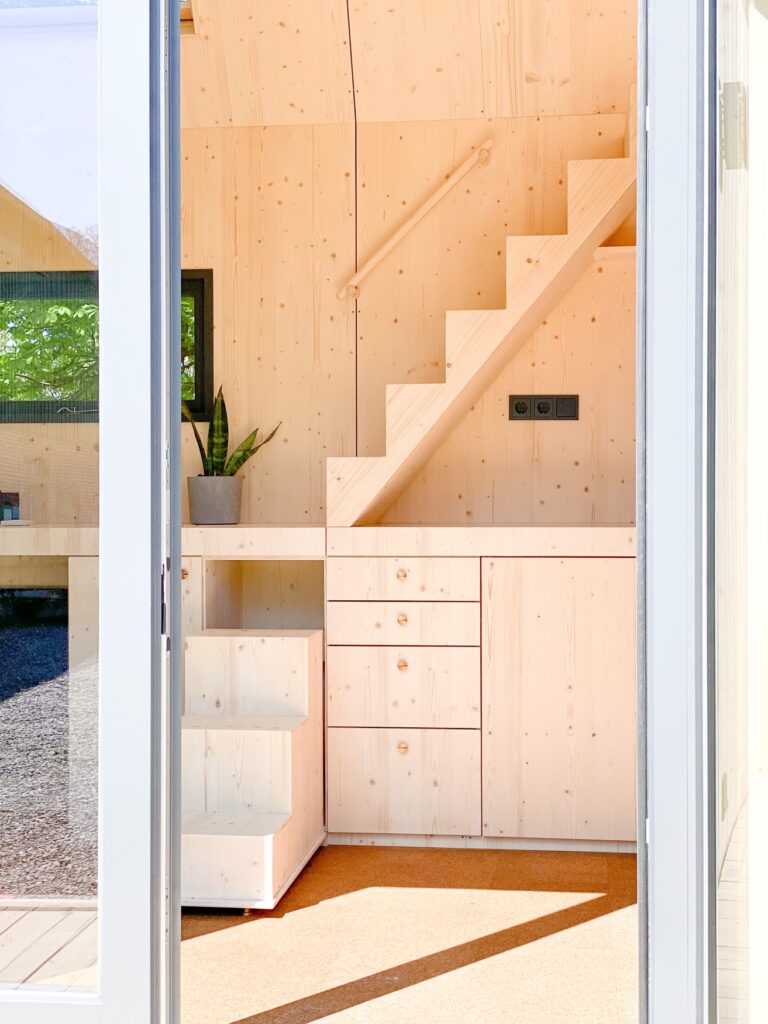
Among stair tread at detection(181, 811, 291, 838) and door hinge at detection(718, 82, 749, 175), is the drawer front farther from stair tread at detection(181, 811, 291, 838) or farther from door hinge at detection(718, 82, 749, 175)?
door hinge at detection(718, 82, 749, 175)

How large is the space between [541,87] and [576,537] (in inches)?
66.9

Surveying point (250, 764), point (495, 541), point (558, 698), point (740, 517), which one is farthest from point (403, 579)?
point (740, 517)

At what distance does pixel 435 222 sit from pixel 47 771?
288cm

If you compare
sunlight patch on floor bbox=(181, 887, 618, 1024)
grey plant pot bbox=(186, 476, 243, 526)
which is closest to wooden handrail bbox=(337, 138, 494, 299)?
grey plant pot bbox=(186, 476, 243, 526)

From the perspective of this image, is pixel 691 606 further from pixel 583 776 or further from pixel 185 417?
pixel 185 417

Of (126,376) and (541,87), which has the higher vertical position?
(541,87)

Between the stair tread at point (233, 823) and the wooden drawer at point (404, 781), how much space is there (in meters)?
0.46

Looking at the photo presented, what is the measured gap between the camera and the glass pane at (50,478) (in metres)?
1.77

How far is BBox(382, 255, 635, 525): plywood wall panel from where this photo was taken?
13.1ft

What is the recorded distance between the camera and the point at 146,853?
1752mm

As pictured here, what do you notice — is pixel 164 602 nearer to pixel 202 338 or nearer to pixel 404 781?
pixel 404 781

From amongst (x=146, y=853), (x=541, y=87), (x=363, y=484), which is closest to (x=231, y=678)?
(x=363, y=484)

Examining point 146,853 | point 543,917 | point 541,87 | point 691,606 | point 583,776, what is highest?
point 541,87

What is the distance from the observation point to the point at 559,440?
13.3ft
